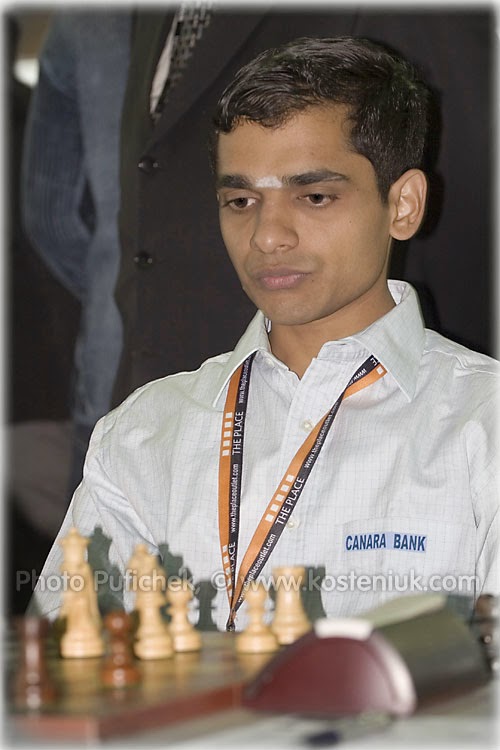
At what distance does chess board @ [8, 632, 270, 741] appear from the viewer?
858mm

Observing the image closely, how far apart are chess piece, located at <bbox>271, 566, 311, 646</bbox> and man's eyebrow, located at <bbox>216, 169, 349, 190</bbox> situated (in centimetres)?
72

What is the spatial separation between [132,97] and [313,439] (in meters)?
1.21

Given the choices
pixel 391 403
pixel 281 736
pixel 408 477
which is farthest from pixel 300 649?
pixel 391 403

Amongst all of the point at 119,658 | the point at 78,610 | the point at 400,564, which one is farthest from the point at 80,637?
the point at 400,564

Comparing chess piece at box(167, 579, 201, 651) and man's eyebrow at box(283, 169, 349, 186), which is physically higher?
man's eyebrow at box(283, 169, 349, 186)

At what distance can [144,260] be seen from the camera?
8.11ft

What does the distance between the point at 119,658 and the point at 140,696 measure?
9cm

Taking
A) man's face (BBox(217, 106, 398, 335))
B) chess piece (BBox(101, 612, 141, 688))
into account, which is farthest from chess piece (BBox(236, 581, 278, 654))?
man's face (BBox(217, 106, 398, 335))

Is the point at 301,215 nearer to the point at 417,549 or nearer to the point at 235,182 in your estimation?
the point at 235,182

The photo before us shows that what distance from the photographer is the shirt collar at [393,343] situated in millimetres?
1767

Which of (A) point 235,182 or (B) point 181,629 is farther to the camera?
(A) point 235,182

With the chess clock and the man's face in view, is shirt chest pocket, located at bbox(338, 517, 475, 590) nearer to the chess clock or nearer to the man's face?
the man's face

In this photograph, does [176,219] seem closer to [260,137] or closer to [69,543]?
[260,137]

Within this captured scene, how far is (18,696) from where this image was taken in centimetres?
96
